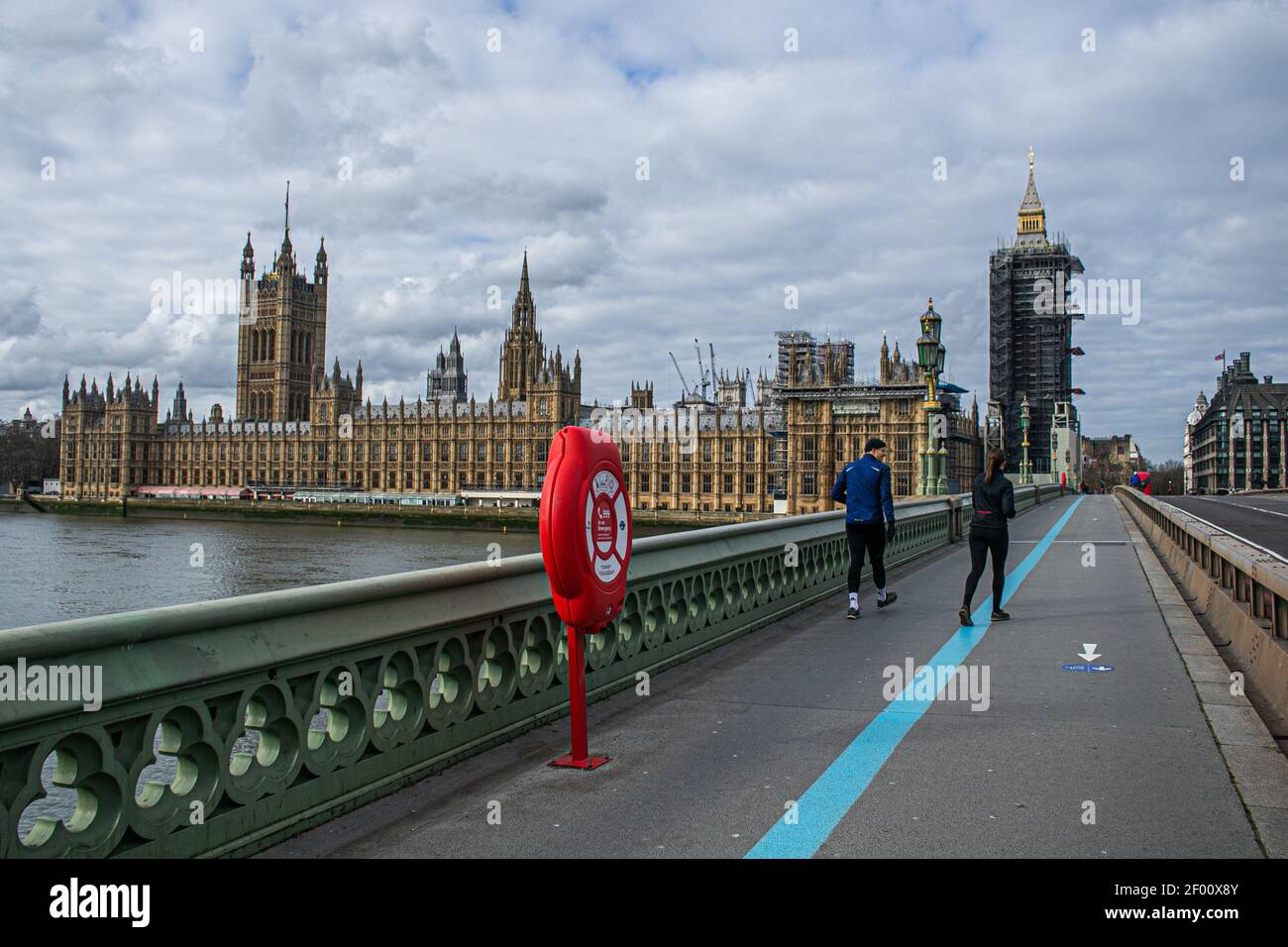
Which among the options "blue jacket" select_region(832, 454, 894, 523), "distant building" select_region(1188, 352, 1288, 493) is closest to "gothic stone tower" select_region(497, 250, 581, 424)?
"distant building" select_region(1188, 352, 1288, 493)

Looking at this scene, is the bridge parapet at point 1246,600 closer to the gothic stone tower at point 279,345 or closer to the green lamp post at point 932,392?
the green lamp post at point 932,392

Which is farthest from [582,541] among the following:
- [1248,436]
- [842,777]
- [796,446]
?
[1248,436]

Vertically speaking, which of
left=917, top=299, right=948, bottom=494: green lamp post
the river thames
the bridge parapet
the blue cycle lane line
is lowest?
the river thames

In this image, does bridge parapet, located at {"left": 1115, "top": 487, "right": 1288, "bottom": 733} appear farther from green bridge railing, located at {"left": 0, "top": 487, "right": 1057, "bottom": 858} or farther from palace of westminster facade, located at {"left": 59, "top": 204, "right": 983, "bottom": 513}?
palace of westminster facade, located at {"left": 59, "top": 204, "right": 983, "bottom": 513}

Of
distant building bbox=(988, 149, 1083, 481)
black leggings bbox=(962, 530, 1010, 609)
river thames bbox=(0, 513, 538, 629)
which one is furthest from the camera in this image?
distant building bbox=(988, 149, 1083, 481)

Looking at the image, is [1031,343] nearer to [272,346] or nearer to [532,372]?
[532,372]

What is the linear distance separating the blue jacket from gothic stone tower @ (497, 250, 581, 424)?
352 ft

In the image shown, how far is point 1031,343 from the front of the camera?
120625mm

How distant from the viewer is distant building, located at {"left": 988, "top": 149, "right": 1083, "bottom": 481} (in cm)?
11944

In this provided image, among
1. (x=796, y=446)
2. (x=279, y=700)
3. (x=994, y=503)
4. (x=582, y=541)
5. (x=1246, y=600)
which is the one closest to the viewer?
(x=279, y=700)

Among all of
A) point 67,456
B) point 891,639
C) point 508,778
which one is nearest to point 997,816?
point 508,778

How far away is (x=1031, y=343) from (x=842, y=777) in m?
125
